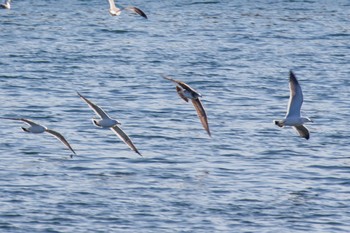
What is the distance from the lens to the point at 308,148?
115 ft

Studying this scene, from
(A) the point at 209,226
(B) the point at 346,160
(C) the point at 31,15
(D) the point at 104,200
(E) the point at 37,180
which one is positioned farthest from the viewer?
(C) the point at 31,15

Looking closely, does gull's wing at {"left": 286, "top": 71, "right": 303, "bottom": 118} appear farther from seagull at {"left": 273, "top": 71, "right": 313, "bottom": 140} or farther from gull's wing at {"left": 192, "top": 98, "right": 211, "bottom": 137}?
gull's wing at {"left": 192, "top": 98, "right": 211, "bottom": 137}

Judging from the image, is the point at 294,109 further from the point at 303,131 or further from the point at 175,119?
the point at 175,119

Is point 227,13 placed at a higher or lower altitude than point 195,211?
lower

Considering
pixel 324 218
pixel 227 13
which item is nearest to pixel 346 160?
pixel 324 218

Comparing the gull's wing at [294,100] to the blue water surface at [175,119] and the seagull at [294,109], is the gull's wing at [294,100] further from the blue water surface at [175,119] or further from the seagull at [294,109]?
the blue water surface at [175,119]

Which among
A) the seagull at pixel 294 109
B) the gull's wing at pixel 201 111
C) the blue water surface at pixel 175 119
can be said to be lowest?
the blue water surface at pixel 175 119

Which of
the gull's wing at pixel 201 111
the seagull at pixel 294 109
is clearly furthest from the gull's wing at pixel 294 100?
the gull's wing at pixel 201 111

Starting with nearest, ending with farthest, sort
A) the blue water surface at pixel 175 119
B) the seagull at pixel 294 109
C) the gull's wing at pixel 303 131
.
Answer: the blue water surface at pixel 175 119, the seagull at pixel 294 109, the gull's wing at pixel 303 131

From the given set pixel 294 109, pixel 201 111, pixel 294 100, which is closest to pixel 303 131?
pixel 294 109

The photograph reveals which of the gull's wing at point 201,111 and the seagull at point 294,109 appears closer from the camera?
the seagull at point 294,109

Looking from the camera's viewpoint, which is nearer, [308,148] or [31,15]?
[308,148]

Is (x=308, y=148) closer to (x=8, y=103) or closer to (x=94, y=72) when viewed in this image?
(x=8, y=103)

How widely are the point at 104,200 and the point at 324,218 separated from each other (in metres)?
5.06
